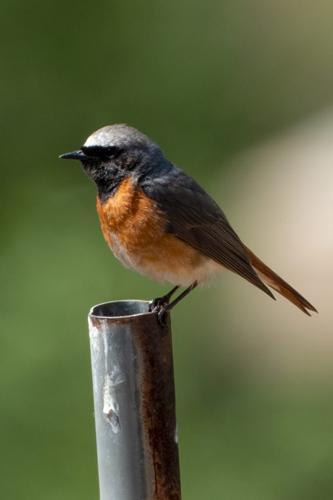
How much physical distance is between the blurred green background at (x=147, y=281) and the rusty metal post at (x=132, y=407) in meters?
2.35

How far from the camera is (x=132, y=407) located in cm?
308

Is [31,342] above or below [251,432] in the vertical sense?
above

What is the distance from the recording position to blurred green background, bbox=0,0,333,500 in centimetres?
569

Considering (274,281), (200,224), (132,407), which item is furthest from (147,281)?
(132,407)

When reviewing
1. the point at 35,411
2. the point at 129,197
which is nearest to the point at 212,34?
the point at 35,411

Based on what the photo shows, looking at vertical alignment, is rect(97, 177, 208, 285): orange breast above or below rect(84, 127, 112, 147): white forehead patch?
below

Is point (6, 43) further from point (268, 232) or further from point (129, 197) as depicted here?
point (129, 197)

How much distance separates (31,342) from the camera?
6.46 meters

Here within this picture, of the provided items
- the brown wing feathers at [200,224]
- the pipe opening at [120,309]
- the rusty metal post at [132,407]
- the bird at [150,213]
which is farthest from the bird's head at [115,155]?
the rusty metal post at [132,407]

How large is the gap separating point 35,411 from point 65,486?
0.61 m

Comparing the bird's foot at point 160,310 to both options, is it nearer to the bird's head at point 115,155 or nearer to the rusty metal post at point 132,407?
the rusty metal post at point 132,407

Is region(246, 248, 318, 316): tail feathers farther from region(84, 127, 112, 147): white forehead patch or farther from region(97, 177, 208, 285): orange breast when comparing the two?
region(84, 127, 112, 147): white forehead patch

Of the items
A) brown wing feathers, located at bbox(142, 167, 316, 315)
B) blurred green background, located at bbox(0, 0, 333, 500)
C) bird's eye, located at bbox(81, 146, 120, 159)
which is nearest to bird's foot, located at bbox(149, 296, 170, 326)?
brown wing feathers, located at bbox(142, 167, 316, 315)

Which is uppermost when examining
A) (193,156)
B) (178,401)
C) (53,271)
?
(193,156)
